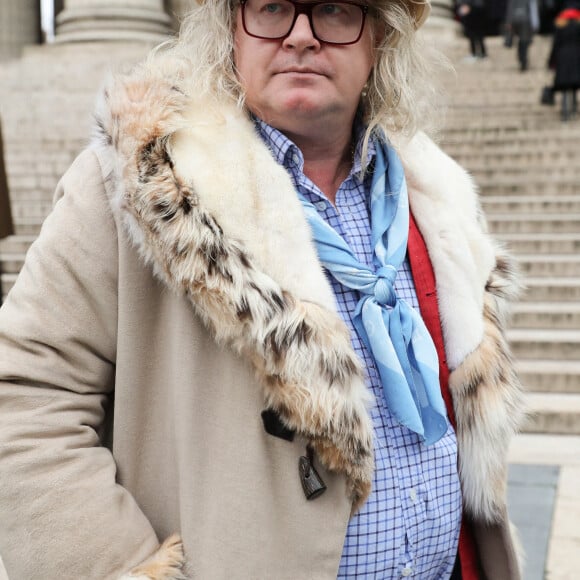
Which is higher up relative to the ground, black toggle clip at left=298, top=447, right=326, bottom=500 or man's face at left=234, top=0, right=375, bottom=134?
man's face at left=234, top=0, right=375, bottom=134

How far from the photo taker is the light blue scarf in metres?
1.58

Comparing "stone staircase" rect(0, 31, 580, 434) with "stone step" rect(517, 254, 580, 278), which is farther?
"stone step" rect(517, 254, 580, 278)

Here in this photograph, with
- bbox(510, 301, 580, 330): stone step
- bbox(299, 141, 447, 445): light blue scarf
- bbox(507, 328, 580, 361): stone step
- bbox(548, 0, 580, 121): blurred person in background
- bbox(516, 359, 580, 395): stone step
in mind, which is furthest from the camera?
bbox(548, 0, 580, 121): blurred person in background

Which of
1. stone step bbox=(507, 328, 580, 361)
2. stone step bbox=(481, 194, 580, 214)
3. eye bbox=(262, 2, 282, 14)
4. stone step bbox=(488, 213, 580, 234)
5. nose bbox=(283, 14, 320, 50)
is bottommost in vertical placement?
stone step bbox=(507, 328, 580, 361)

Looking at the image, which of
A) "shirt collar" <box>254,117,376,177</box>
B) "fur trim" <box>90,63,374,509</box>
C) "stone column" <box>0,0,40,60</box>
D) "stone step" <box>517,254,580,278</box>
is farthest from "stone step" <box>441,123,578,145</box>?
"stone column" <box>0,0,40,60</box>

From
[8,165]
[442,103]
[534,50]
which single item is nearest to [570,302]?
[442,103]

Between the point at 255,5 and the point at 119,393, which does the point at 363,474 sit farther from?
the point at 255,5

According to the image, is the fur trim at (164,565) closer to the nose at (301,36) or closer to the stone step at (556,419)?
the nose at (301,36)

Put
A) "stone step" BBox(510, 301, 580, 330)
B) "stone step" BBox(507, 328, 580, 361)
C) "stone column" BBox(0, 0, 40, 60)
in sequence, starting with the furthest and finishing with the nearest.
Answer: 1. "stone column" BBox(0, 0, 40, 60)
2. "stone step" BBox(510, 301, 580, 330)
3. "stone step" BBox(507, 328, 580, 361)

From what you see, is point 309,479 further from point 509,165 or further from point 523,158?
point 523,158

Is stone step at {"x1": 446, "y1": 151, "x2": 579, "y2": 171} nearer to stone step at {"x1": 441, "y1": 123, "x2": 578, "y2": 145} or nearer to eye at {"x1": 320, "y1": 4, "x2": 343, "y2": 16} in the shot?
stone step at {"x1": 441, "y1": 123, "x2": 578, "y2": 145}

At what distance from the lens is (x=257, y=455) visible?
56.3 inches

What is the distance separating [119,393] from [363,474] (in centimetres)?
46

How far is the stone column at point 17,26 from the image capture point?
15.7 m
